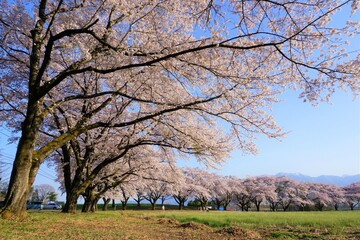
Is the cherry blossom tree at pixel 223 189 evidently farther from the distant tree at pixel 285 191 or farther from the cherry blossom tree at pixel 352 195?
the cherry blossom tree at pixel 352 195

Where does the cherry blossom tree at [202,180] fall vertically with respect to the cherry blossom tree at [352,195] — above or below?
above

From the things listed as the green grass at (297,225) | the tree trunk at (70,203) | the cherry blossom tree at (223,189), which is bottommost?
the green grass at (297,225)

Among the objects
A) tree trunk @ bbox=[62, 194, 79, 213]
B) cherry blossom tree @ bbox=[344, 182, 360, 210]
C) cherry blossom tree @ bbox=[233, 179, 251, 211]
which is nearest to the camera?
tree trunk @ bbox=[62, 194, 79, 213]

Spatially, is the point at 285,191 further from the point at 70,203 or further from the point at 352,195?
the point at 70,203

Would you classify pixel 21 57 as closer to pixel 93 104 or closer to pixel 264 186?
pixel 93 104

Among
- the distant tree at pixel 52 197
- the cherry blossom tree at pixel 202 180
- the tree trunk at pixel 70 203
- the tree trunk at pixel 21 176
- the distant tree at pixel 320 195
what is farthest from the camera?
the distant tree at pixel 52 197

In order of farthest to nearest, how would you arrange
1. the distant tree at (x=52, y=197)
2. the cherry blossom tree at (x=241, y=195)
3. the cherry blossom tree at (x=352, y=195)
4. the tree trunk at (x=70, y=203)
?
the distant tree at (x=52, y=197)
the cherry blossom tree at (x=352, y=195)
the cherry blossom tree at (x=241, y=195)
the tree trunk at (x=70, y=203)

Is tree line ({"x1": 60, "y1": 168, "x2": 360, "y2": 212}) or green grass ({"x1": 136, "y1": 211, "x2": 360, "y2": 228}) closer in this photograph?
green grass ({"x1": 136, "y1": 211, "x2": 360, "y2": 228})

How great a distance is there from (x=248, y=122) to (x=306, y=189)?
2325 inches

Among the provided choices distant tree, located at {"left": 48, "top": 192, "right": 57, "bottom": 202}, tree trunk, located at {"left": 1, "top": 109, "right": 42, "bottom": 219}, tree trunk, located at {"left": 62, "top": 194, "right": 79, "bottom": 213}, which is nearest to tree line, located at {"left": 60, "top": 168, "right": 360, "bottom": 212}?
distant tree, located at {"left": 48, "top": 192, "right": 57, "bottom": 202}

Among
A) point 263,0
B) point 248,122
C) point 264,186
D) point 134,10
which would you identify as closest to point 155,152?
point 248,122

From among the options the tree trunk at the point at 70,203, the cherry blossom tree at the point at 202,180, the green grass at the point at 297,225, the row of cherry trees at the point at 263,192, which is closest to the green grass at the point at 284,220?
the green grass at the point at 297,225

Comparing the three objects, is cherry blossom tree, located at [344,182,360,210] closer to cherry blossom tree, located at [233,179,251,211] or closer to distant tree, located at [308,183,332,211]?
distant tree, located at [308,183,332,211]

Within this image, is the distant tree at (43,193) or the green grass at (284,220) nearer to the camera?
the green grass at (284,220)
